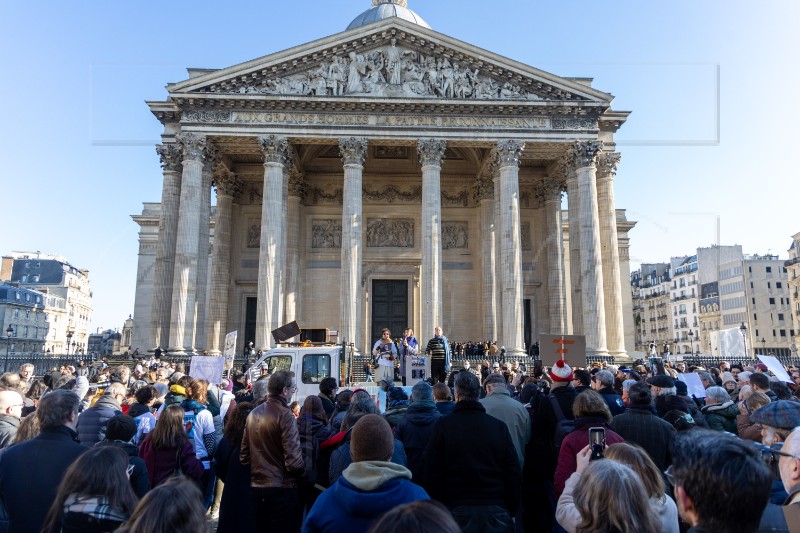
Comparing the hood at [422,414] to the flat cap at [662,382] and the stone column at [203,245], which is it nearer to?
the flat cap at [662,382]

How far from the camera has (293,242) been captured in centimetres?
Answer: 3020

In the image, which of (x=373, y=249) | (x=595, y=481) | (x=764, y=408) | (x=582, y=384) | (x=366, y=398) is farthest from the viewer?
(x=373, y=249)

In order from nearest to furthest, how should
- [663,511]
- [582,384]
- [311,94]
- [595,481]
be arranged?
[595,481], [663,511], [582,384], [311,94]

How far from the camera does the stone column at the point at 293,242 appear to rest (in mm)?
29469

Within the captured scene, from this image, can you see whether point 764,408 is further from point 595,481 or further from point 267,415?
point 267,415

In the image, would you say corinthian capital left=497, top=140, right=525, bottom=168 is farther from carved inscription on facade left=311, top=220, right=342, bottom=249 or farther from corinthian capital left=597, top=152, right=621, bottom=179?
carved inscription on facade left=311, top=220, right=342, bottom=249

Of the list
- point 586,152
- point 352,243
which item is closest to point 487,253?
point 586,152

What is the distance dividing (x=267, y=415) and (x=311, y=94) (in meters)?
23.2

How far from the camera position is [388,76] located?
1040 inches

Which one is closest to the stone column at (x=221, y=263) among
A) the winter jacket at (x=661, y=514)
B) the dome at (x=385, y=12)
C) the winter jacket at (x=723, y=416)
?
the dome at (x=385, y=12)

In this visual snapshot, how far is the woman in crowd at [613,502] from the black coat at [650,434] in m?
2.51

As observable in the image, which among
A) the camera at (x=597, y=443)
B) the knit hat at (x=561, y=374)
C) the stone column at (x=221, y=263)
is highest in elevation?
the stone column at (x=221, y=263)

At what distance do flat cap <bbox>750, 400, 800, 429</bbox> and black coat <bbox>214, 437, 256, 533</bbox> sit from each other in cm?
431

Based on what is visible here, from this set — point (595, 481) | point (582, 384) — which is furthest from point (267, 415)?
point (582, 384)
